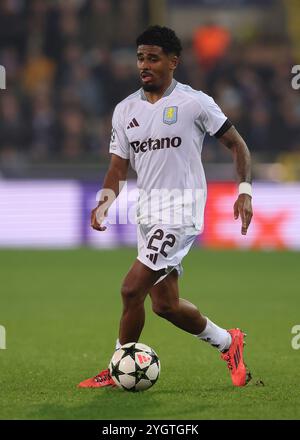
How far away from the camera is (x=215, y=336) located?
721 cm

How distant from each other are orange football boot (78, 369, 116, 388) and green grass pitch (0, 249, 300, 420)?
94 millimetres

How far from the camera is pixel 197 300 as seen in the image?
11820 millimetres

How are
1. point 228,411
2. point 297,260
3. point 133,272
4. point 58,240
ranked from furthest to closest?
point 58,240
point 297,260
point 133,272
point 228,411

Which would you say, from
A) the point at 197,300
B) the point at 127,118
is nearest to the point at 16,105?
the point at 197,300

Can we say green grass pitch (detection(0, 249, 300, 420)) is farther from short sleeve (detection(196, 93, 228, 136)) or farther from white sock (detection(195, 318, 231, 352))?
short sleeve (detection(196, 93, 228, 136))

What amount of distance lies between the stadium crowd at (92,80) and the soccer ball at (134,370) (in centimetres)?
1131

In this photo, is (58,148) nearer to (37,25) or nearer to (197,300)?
(37,25)

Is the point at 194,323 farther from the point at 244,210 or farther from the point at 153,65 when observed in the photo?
the point at 153,65

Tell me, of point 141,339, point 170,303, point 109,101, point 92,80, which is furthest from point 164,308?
point 92,80

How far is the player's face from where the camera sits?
6949 mm

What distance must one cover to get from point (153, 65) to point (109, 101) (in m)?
12.9

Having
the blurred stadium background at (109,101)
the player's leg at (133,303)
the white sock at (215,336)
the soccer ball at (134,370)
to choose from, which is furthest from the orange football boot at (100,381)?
the blurred stadium background at (109,101)

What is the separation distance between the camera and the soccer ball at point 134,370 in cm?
684

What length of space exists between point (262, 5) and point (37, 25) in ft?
14.4
